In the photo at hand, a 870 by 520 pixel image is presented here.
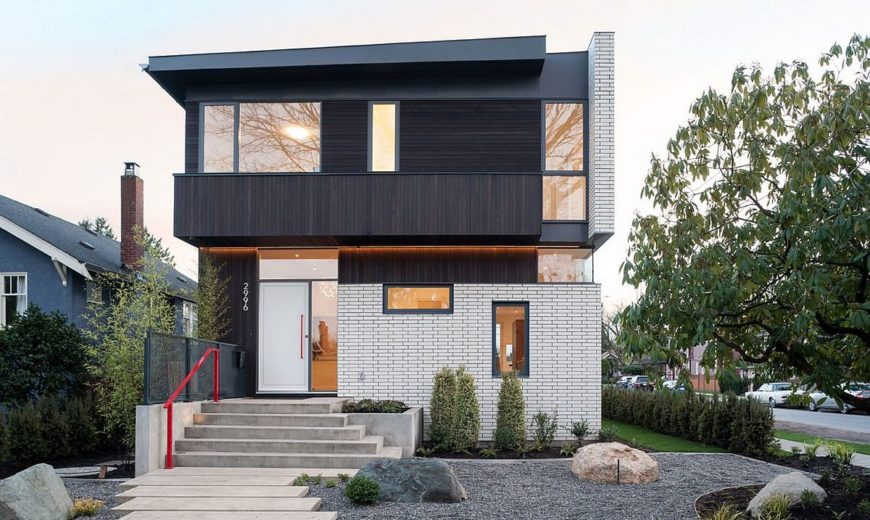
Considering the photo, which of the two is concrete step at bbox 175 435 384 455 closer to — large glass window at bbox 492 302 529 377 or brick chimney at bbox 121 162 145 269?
large glass window at bbox 492 302 529 377

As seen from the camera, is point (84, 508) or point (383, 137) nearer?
point (84, 508)

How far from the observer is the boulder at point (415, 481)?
8.31 m

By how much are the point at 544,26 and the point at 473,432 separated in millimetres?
8200

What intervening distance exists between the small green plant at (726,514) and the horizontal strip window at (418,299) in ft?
21.0

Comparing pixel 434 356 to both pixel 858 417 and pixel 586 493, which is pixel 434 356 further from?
pixel 858 417

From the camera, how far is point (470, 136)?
13.5 metres

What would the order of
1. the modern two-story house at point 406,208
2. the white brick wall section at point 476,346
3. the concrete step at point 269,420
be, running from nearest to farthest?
1. the concrete step at point 269,420
2. the modern two-story house at point 406,208
3. the white brick wall section at point 476,346

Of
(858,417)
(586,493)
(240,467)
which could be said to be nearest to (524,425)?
(586,493)

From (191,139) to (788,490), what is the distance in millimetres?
11187

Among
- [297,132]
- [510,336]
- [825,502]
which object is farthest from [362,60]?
[825,502]

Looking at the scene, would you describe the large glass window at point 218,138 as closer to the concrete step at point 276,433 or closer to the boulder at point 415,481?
the concrete step at point 276,433

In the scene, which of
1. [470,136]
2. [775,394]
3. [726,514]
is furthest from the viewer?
[775,394]

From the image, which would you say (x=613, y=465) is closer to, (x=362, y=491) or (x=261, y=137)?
(x=362, y=491)

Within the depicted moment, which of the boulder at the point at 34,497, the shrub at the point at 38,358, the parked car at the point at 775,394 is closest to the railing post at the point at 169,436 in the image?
the boulder at the point at 34,497
